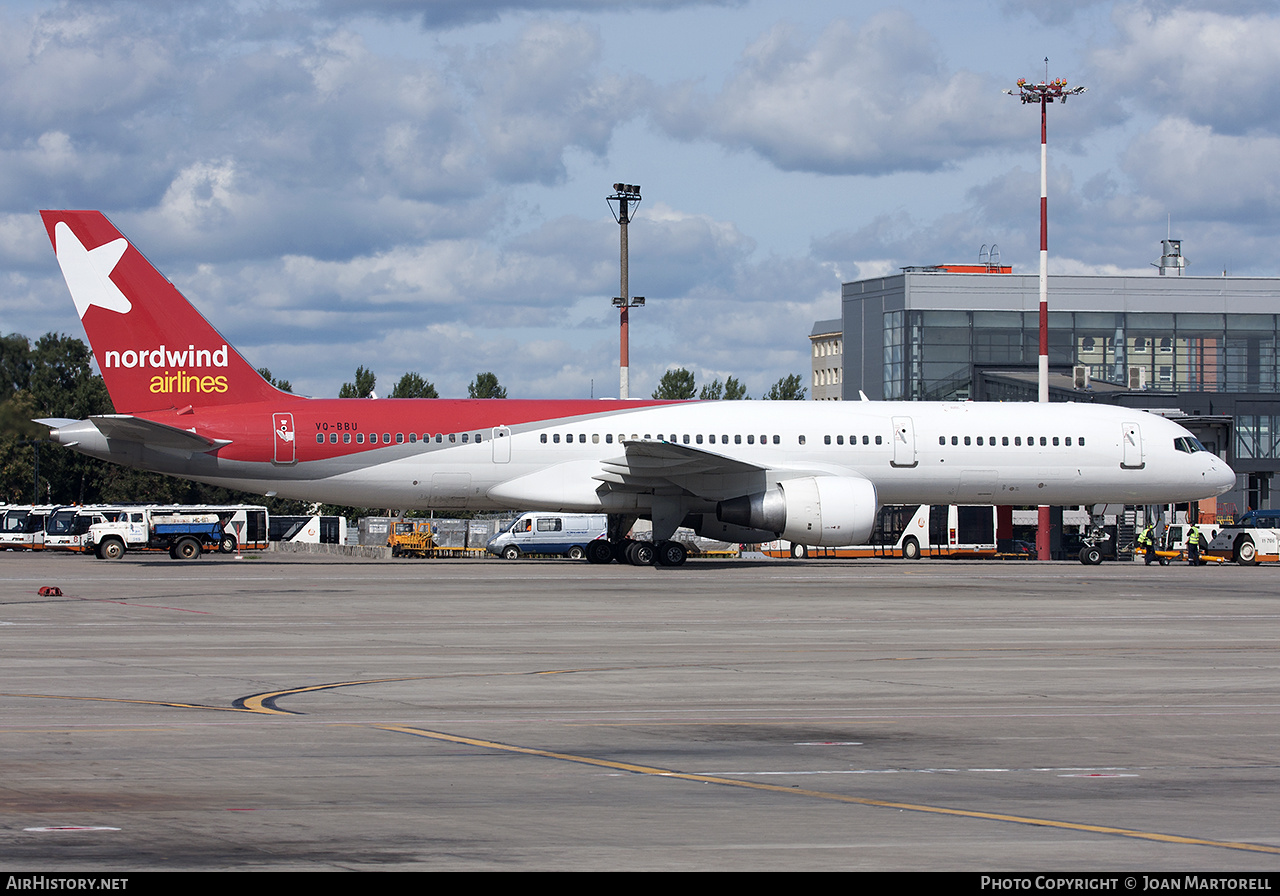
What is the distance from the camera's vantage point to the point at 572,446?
125 ft

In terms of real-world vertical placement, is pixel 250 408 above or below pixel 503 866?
above

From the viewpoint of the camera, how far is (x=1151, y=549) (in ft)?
148

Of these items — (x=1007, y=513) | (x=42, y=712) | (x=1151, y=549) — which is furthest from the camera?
(x=1007, y=513)

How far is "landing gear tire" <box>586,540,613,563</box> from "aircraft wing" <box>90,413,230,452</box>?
11.2 meters

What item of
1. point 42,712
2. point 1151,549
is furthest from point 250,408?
point 1151,549

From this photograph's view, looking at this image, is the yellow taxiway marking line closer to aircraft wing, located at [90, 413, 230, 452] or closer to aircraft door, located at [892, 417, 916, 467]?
aircraft wing, located at [90, 413, 230, 452]

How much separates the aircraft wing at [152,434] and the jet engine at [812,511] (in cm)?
1376

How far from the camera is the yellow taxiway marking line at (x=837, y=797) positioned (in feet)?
25.4

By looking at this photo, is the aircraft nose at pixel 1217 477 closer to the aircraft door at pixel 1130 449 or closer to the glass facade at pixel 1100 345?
the aircraft door at pixel 1130 449

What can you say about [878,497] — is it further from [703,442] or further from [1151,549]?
[1151,549]

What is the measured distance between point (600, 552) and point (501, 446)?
5519mm

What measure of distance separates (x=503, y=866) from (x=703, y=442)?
104 feet

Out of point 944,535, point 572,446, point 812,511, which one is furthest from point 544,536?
point 812,511

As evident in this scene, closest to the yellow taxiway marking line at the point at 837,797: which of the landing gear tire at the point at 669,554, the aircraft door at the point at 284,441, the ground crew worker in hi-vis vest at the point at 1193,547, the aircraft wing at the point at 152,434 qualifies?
the aircraft wing at the point at 152,434
